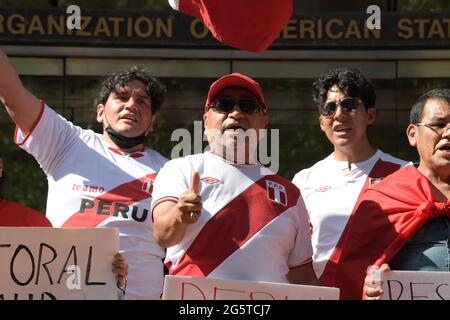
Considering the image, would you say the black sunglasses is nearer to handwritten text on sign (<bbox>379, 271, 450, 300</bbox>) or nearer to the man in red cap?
the man in red cap

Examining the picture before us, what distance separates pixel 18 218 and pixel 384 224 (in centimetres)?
172

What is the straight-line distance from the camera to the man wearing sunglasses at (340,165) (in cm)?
583

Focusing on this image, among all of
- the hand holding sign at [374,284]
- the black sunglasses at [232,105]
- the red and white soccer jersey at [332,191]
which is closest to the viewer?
the hand holding sign at [374,284]

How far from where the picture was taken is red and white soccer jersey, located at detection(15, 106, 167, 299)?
570 cm

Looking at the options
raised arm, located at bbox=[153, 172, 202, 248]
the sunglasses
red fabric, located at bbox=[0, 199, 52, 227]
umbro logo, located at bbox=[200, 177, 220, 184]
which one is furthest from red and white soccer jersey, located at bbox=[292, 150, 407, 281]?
red fabric, located at bbox=[0, 199, 52, 227]

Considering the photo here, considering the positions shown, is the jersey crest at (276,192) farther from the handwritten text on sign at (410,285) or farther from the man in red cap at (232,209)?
the handwritten text on sign at (410,285)

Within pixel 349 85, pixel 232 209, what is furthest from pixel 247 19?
pixel 232 209

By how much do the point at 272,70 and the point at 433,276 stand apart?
17.5 ft

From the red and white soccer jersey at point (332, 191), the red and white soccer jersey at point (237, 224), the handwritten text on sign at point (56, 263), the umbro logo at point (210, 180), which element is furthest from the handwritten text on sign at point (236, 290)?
the red and white soccer jersey at point (332, 191)

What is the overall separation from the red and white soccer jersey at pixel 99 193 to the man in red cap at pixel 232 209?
74cm

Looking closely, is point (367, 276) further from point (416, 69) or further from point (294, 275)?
point (416, 69)

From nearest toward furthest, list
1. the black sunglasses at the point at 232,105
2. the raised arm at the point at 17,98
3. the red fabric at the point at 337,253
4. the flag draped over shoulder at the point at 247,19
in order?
1. the black sunglasses at the point at 232,105
2. the raised arm at the point at 17,98
3. the red fabric at the point at 337,253
4. the flag draped over shoulder at the point at 247,19

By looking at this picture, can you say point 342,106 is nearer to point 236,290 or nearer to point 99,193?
point 99,193

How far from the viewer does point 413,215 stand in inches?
200
